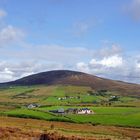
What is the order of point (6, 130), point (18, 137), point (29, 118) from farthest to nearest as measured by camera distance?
point (29, 118) < point (6, 130) < point (18, 137)

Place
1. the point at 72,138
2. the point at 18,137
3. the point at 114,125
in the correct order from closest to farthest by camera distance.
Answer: the point at 72,138
the point at 18,137
the point at 114,125

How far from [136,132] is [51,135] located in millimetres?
30299

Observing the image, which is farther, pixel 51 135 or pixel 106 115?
pixel 106 115

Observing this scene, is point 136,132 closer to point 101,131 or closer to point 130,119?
point 101,131

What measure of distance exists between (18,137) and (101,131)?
2582 cm

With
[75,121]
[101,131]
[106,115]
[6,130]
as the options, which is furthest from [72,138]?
[106,115]

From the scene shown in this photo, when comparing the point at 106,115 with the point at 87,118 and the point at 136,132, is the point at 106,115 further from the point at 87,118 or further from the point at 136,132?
the point at 136,132

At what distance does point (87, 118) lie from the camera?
4323 inches

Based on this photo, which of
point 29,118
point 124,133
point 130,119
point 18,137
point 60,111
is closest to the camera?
point 18,137

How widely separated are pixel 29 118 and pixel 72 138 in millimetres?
56574

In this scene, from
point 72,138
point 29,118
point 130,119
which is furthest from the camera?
point 29,118

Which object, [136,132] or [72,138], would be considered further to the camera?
[136,132]

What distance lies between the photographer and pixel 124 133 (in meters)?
79.5

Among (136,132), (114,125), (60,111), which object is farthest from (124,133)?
(60,111)
